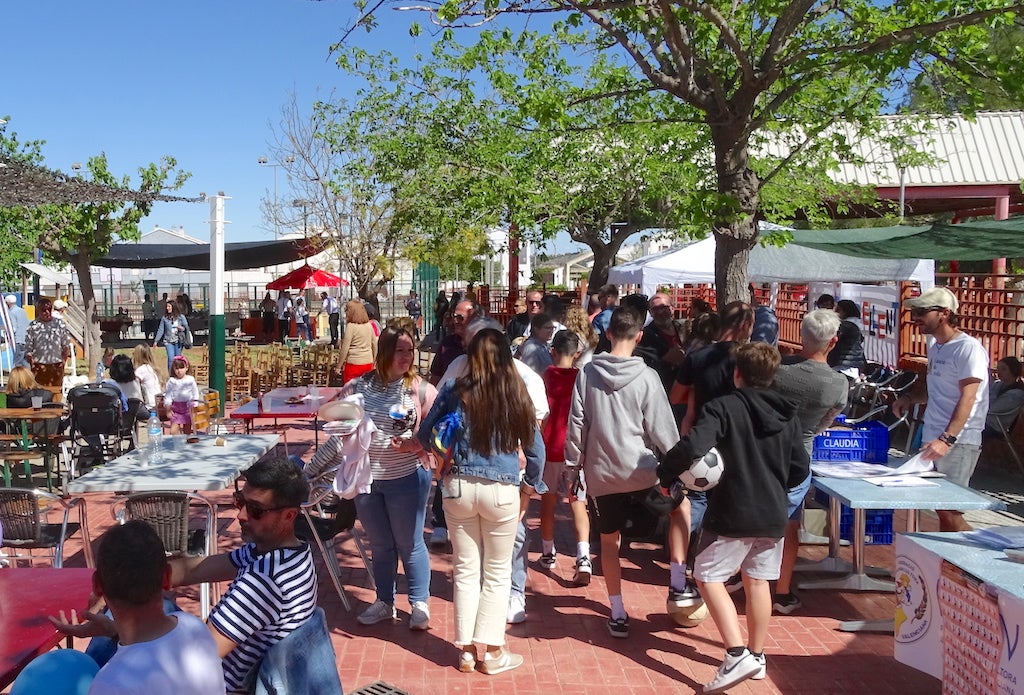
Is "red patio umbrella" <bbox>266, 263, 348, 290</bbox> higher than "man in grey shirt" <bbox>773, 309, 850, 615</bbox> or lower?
higher

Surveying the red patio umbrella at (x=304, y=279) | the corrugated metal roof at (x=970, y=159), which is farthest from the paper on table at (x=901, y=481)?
the red patio umbrella at (x=304, y=279)

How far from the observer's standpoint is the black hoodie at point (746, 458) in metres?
4.42

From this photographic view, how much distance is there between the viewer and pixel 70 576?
3.77 metres

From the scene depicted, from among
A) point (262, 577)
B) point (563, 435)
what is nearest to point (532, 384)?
point (563, 435)

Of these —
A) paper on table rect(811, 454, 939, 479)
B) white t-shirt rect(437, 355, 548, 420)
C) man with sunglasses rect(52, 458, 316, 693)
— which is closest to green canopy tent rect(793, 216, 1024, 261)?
paper on table rect(811, 454, 939, 479)

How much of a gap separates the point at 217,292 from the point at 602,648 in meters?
8.30

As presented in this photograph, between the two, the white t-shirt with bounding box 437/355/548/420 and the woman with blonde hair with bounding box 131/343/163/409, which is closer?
the white t-shirt with bounding box 437/355/548/420

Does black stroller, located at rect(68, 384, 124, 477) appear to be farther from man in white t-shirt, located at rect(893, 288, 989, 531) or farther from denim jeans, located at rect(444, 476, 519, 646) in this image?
man in white t-shirt, located at rect(893, 288, 989, 531)

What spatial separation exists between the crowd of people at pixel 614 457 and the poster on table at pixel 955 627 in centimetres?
60

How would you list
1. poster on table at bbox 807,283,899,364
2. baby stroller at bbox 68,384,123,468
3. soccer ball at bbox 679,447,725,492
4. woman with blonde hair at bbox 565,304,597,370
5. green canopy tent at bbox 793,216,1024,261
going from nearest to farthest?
1. soccer ball at bbox 679,447,725,492
2. woman with blonde hair at bbox 565,304,597,370
3. baby stroller at bbox 68,384,123,468
4. green canopy tent at bbox 793,216,1024,261
5. poster on table at bbox 807,283,899,364

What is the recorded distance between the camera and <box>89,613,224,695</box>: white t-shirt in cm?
232

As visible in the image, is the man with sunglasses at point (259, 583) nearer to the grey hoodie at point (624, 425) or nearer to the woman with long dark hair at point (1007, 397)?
the grey hoodie at point (624, 425)

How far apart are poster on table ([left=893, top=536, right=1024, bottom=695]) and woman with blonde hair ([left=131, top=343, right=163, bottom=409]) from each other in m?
7.55

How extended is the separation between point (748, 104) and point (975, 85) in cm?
233
